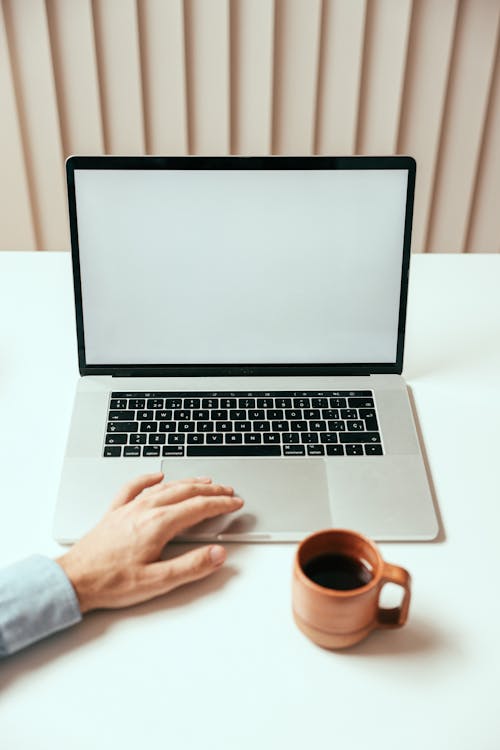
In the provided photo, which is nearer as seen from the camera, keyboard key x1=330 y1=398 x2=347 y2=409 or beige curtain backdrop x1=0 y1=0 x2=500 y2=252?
keyboard key x1=330 y1=398 x2=347 y2=409

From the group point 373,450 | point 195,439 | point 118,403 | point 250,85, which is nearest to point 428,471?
point 373,450

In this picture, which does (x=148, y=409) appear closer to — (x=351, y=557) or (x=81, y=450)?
(x=81, y=450)

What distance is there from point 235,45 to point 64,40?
426 mm

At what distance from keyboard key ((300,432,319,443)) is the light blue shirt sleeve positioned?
322mm

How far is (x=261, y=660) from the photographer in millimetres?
643

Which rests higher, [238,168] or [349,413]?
[238,168]

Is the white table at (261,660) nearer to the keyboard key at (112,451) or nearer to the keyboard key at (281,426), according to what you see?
the keyboard key at (112,451)

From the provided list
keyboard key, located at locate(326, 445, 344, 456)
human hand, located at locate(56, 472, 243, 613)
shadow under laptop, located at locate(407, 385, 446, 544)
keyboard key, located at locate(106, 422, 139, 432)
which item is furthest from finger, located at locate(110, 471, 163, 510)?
shadow under laptop, located at locate(407, 385, 446, 544)

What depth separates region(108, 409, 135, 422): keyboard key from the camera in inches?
35.1

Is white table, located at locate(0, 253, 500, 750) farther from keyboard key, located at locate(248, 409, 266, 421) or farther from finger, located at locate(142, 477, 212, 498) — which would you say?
keyboard key, located at locate(248, 409, 266, 421)

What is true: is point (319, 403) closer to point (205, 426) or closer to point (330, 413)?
point (330, 413)

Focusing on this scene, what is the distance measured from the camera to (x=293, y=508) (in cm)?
78

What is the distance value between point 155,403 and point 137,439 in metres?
0.06

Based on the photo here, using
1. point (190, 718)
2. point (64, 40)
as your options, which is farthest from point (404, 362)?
point (64, 40)
